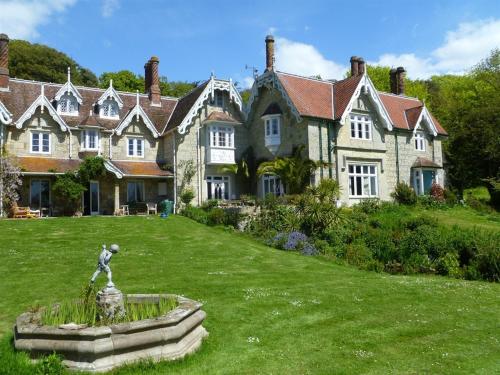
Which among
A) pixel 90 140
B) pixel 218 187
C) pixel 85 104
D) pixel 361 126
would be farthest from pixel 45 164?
pixel 361 126

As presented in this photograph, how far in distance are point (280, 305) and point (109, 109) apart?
24.7m

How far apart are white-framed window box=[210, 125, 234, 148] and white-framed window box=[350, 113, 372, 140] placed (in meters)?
8.05

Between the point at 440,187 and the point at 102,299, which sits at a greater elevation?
the point at 440,187

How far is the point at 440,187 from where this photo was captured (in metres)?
31.6

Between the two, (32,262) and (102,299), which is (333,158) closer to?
(32,262)

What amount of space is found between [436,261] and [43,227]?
16586 mm

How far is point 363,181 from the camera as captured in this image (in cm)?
2944

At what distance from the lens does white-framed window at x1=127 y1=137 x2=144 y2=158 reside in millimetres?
29781

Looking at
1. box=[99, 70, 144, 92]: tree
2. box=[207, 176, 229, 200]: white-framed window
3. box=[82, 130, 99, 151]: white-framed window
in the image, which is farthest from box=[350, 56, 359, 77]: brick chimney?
box=[99, 70, 144, 92]: tree

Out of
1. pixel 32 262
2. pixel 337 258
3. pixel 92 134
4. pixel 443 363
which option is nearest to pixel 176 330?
pixel 443 363

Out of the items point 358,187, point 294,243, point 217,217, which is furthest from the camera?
point 358,187

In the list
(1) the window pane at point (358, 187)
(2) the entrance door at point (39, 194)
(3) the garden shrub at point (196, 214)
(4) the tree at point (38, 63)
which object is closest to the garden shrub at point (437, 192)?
(1) the window pane at point (358, 187)

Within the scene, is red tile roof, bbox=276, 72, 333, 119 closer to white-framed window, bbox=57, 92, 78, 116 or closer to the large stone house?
the large stone house

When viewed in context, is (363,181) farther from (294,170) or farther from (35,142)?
(35,142)
